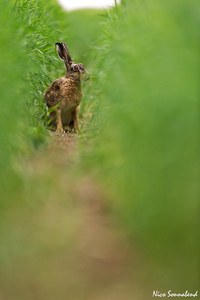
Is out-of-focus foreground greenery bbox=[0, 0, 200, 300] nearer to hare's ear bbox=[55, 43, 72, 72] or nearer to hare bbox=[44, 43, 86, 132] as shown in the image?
hare bbox=[44, 43, 86, 132]

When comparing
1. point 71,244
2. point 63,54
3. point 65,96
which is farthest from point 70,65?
point 71,244

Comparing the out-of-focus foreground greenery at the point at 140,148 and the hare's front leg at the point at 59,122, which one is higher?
the hare's front leg at the point at 59,122

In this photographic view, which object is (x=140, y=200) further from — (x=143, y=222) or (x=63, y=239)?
(x=63, y=239)

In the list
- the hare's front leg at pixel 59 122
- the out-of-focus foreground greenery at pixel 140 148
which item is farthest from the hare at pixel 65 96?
the out-of-focus foreground greenery at pixel 140 148

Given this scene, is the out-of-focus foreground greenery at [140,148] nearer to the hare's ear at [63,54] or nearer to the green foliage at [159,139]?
the green foliage at [159,139]

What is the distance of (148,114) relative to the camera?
293 centimetres

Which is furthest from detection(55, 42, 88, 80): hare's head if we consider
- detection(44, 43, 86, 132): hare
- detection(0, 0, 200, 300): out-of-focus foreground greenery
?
detection(0, 0, 200, 300): out-of-focus foreground greenery

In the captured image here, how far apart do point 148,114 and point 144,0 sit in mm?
945

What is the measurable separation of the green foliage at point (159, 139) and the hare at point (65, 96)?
1.73 m

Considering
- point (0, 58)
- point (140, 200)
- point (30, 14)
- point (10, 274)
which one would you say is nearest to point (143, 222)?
point (140, 200)

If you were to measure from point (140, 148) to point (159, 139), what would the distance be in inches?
4.8

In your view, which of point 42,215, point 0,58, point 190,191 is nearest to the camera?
point 190,191

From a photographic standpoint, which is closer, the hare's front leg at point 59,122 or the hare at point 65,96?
the hare's front leg at point 59,122

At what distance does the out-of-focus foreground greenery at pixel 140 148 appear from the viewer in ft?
8.89
